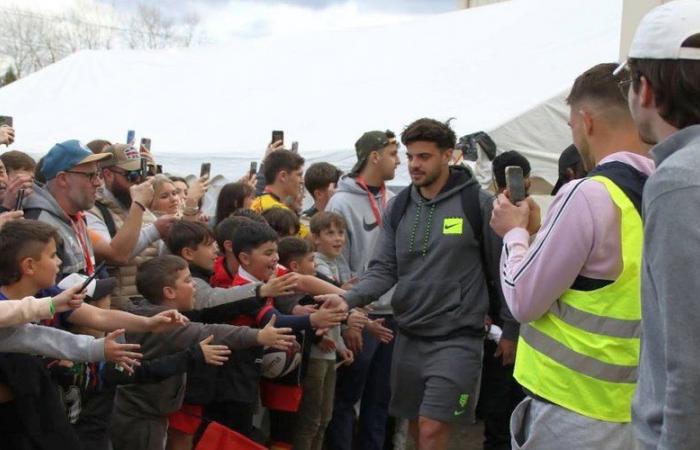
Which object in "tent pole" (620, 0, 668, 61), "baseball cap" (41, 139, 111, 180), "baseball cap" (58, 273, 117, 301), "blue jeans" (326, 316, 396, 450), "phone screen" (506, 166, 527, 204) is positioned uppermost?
"tent pole" (620, 0, 668, 61)

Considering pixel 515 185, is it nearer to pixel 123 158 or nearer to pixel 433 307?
pixel 433 307

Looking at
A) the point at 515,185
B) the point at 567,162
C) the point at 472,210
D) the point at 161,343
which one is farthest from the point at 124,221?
the point at 515,185

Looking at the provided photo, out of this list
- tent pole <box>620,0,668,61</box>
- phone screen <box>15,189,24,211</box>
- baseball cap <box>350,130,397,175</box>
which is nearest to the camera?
phone screen <box>15,189,24,211</box>

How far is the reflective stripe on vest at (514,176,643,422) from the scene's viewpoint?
289cm

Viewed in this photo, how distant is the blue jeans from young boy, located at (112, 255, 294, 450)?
5.25 ft

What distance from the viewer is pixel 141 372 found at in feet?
14.1

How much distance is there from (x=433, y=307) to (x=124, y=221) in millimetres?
1914

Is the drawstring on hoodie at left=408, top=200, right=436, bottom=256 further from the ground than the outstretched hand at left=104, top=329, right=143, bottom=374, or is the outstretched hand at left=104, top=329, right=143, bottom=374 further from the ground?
the drawstring on hoodie at left=408, top=200, right=436, bottom=256

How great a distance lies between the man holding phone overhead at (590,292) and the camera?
2.89m

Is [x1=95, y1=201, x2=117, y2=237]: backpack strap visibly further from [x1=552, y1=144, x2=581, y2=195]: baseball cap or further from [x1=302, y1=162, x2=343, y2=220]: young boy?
[x1=552, y1=144, x2=581, y2=195]: baseball cap

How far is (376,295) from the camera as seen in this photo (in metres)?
5.20

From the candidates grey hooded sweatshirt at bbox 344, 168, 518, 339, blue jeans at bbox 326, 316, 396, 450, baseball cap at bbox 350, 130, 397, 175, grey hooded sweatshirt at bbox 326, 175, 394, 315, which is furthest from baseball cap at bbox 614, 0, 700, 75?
baseball cap at bbox 350, 130, 397, 175

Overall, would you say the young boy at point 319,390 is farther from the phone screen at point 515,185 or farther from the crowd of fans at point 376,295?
the phone screen at point 515,185

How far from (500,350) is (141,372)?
6.53ft
